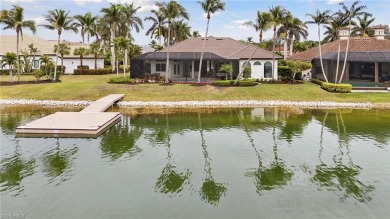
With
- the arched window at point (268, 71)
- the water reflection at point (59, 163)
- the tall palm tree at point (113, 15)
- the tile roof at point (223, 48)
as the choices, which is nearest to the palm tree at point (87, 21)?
the tall palm tree at point (113, 15)

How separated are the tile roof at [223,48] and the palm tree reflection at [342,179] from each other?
3204 cm

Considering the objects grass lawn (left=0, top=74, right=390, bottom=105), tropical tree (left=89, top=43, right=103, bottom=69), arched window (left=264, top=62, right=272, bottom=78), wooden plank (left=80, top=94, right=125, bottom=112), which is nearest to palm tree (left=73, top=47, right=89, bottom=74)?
tropical tree (left=89, top=43, right=103, bottom=69)

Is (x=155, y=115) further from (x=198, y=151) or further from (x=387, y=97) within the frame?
(x=387, y=97)

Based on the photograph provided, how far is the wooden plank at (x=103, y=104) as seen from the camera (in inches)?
1189

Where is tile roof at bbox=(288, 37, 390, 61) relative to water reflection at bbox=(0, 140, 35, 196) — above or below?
above

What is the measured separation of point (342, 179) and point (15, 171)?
49.8 ft

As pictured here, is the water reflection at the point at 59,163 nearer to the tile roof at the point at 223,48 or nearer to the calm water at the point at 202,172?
the calm water at the point at 202,172

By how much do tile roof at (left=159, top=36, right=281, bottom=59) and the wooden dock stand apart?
2596cm

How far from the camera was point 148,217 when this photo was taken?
11.1m

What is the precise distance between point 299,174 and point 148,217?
769cm

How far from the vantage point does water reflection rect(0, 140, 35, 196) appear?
1363 cm

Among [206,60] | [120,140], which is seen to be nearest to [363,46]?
[206,60]

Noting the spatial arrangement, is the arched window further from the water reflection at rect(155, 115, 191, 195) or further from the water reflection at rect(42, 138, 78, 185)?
the water reflection at rect(42, 138, 78, 185)

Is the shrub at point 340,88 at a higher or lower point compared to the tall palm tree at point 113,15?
lower
